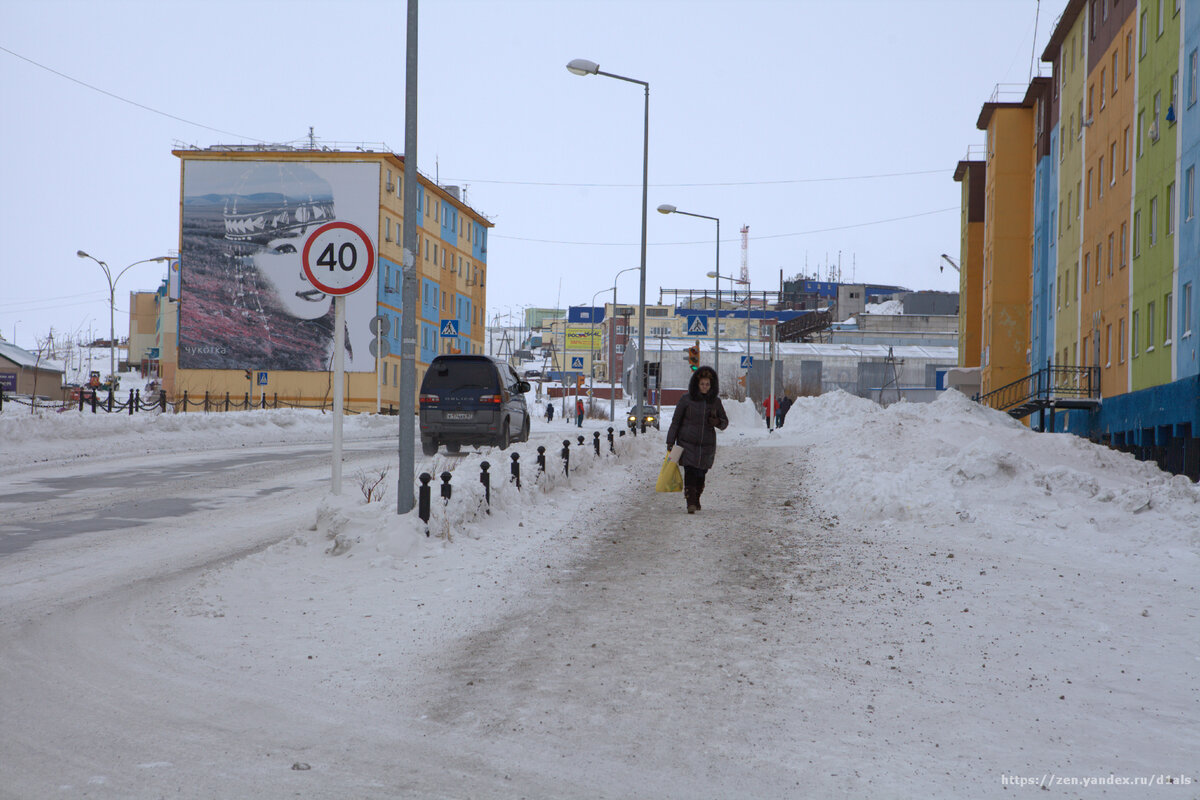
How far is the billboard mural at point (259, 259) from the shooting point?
6956 cm

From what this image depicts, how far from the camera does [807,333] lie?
327 feet

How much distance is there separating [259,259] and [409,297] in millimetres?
62183

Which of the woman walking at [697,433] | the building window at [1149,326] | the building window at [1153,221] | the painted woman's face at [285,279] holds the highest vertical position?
the painted woman's face at [285,279]

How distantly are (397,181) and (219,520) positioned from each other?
6336 centimetres

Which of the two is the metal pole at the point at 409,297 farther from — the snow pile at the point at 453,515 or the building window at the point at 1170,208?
the building window at the point at 1170,208

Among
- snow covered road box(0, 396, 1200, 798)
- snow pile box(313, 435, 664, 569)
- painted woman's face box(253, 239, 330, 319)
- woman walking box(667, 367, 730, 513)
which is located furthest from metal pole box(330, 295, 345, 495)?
painted woman's face box(253, 239, 330, 319)

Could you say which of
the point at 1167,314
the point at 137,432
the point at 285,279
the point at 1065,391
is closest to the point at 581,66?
the point at 137,432

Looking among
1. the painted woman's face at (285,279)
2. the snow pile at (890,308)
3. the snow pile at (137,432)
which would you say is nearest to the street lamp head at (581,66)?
the snow pile at (137,432)

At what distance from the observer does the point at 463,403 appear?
23.6 metres

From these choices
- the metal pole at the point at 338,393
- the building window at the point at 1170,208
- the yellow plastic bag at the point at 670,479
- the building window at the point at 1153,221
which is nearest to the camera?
the metal pole at the point at 338,393

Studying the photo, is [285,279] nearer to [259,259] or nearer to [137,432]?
[259,259]

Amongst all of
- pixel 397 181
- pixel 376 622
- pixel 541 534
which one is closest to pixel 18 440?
pixel 541 534

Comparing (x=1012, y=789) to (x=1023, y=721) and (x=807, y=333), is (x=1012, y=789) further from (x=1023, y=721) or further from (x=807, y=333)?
(x=807, y=333)

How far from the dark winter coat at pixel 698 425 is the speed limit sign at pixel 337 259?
4.42 metres
